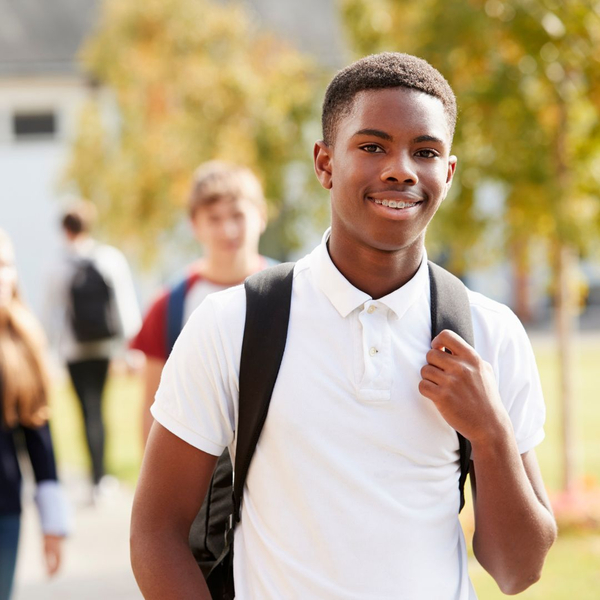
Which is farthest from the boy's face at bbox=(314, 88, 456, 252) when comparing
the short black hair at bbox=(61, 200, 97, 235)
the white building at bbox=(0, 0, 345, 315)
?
the white building at bbox=(0, 0, 345, 315)

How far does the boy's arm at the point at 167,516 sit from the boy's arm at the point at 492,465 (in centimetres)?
47

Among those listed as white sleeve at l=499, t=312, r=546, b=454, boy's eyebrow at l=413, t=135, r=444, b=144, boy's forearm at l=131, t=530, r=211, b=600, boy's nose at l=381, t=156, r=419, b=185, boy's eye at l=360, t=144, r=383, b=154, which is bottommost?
boy's forearm at l=131, t=530, r=211, b=600

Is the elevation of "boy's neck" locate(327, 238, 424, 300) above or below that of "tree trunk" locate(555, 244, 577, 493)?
above

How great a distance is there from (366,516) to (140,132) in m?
15.7

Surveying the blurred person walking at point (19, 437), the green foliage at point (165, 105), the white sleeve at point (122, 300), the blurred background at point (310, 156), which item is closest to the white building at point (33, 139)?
the blurred background at point (310, 156)

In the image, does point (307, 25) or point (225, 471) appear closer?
point (225, 471)

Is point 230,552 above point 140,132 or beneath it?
beneath

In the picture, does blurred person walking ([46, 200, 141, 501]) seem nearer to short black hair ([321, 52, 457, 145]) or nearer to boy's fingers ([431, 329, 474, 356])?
short black hair ([321, 52, 457, 145])

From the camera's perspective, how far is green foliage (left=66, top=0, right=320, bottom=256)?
13.5 m

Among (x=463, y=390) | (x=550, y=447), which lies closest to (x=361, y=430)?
(x=463, y=390)

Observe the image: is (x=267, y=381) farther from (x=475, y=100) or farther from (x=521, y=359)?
(x=475, y=100)

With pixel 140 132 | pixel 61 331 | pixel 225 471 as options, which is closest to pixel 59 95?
pixel 140 132

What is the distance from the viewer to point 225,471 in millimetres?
2141

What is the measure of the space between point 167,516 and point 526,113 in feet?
19.8
